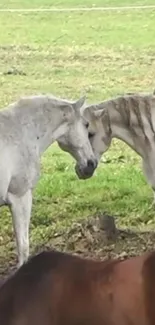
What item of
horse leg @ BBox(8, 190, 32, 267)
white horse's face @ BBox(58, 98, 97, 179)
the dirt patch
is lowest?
the dirt patch

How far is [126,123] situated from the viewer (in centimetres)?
731

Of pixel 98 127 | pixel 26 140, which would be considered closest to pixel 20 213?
pixel 26 140

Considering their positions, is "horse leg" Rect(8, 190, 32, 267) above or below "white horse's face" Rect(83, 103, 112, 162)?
below

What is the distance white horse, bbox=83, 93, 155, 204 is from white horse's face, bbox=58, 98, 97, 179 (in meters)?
0.21

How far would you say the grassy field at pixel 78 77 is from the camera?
792cm

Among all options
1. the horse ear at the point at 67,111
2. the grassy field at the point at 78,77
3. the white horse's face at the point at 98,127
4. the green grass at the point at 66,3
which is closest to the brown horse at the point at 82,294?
the horse ear at the point at 67,111

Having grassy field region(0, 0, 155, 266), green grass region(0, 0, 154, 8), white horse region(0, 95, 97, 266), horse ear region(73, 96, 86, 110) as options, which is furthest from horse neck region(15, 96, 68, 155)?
green grass region(0, 0, 154, 8)

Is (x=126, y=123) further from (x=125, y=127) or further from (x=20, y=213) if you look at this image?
(x=20, y=213)

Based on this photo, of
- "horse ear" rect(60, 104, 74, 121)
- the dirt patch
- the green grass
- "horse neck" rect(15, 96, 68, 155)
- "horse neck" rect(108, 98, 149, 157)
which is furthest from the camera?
the green grass

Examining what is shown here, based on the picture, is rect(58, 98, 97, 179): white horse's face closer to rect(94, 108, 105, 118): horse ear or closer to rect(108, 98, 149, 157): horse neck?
rect(94, 108, 105, 118): horse ear

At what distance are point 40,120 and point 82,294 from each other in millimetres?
4960

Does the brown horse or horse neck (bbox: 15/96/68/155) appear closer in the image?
the brown horse

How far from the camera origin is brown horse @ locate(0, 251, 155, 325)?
5.64 ft

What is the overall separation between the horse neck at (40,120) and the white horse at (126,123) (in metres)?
0.43
